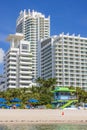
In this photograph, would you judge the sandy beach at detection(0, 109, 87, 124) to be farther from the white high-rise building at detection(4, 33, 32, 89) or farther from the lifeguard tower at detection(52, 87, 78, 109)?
the white high-rise building at detection(4, 33, 32, 89)

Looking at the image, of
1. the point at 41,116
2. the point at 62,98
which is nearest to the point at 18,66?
the point at 62,98

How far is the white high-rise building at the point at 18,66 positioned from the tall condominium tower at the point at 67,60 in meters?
13.7

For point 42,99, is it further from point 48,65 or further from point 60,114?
point 48,65

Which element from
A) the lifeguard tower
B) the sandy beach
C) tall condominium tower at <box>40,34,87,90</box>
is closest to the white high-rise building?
tall condominium tower at <box>40,34,87,90</box>

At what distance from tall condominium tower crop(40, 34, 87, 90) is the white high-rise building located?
13.7 m

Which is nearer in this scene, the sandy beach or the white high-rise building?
the sandy beach

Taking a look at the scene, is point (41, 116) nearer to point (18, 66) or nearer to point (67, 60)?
point (18, 66)

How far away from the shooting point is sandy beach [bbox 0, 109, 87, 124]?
181ft

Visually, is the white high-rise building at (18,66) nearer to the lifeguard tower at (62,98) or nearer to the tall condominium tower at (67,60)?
the tall condominium tower at (67,60)

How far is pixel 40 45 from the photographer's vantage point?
175 m

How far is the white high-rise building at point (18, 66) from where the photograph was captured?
5743 inches

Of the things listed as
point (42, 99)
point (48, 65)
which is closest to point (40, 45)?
point (48, 65)

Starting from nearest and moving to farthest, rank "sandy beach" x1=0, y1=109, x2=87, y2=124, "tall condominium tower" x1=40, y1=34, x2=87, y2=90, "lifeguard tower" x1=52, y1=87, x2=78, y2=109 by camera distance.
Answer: "sandy beach" x1=0, y1=109, x2=87, y2=124 → "lifeguard tower" x1=52, y1=87, x2=78, y2=109 → "tall condominium tower" x1=40, y1=34, x2=87, y2=90

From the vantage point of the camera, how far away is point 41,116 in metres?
57.7
